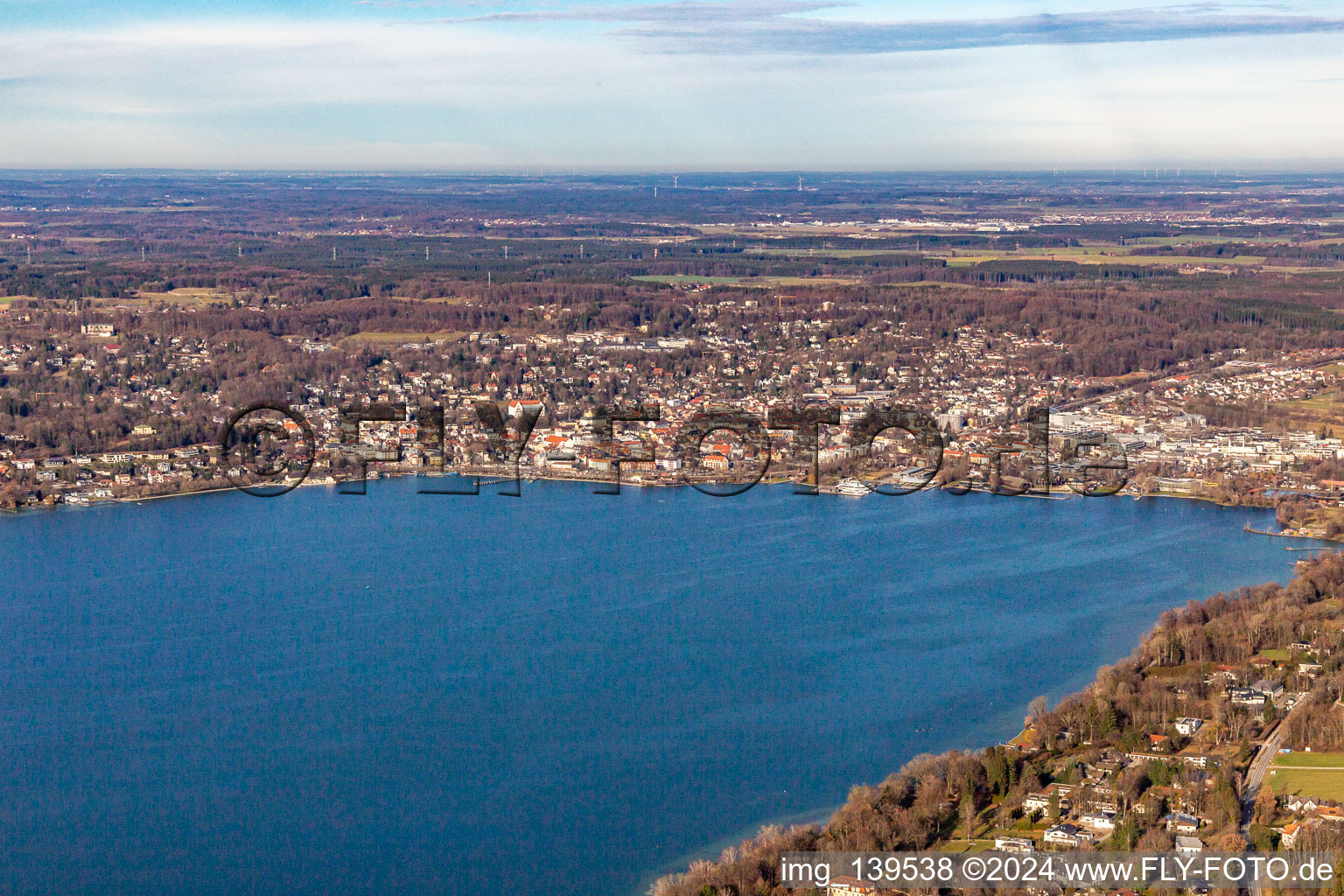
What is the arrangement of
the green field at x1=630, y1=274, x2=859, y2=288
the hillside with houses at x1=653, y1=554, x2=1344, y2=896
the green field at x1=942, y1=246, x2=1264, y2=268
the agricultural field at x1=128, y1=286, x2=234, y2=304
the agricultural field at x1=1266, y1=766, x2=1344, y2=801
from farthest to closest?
the green field at x1=942, y1=246, x2=1264, y2=268 < the green field at x1=630, y1=274, x2=859, y2=288 < the agricultural field at x1=128, y1=286, x2=234, y2=304 < the agricultural field at x1=1266, y1=766, x2=1344, y2=801 < the hillside with houses at x1=653, y1=554, x2=1344, y2=896

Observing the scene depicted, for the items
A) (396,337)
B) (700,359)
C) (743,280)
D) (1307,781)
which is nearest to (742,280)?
(743,280)

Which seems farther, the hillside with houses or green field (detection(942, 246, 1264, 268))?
green field (detection(942, 246, 1264, 268))

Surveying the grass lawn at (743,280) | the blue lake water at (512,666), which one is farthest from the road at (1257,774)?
the grass lawn at (743,280)

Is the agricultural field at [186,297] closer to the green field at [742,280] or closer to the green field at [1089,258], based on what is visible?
the green field at [742,280]

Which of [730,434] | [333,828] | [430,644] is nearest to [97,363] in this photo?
[730,434]

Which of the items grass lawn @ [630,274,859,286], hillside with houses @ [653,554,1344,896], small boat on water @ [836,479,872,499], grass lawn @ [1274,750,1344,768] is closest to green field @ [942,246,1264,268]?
grass lawn @ [630,274,859,286]

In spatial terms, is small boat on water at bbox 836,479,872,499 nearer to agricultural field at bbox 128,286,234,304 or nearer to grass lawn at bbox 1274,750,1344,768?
grass lawn at bbox 1274,750,1344,768
